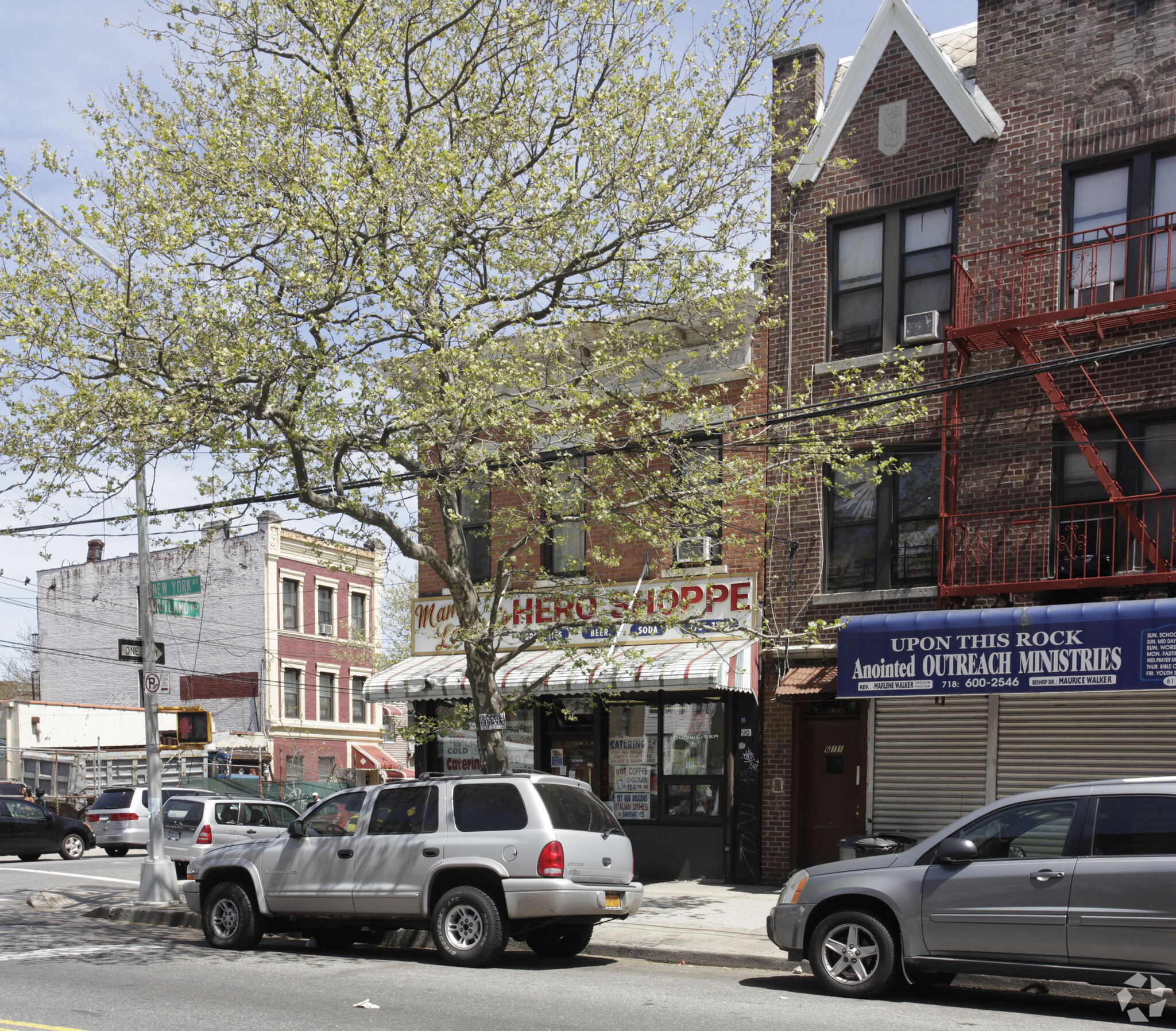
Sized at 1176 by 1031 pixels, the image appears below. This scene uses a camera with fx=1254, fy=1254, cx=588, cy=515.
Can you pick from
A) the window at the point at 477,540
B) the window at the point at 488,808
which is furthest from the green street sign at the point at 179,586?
the window at the point at 488,808

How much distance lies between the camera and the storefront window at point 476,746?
1994 cm

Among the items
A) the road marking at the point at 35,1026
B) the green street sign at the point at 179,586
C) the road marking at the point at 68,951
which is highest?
the green street sign at the point at 179,586

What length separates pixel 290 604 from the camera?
43062 mm

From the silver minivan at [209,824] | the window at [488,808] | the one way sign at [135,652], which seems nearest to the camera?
the window at [488,808]

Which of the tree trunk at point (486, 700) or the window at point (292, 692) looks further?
the window at point (292, 692)

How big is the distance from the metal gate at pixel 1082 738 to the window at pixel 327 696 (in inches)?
1252

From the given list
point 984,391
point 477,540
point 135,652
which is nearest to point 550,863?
point 135,652

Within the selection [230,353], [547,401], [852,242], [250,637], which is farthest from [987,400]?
[250,637]

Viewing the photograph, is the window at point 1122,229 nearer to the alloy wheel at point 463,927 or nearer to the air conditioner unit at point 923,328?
the air conditioner unit at point 923,328

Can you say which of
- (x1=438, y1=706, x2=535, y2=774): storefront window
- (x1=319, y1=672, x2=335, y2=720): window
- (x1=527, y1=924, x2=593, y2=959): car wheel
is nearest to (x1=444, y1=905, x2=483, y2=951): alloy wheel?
(x1=527, y1=924, x2=593, y2=959): car wheel

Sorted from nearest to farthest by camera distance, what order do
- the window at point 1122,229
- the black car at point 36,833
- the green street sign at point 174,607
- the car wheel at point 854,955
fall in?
the car wheel at point 854,955 → the window at point 1122,229 → the green street sign at point 174,607 → the black car at point 36,833

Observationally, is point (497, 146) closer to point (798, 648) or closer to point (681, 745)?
point (798, 648)

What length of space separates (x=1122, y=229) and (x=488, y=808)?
10.5 m

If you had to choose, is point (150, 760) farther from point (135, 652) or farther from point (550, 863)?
point (550, 863)
